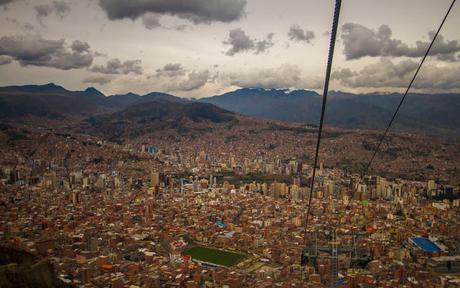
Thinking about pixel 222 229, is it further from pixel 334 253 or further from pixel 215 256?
pixel 334 253

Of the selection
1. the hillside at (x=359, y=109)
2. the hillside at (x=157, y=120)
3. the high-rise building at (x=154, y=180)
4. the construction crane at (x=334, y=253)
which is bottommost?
the high-rise building at (x=154, y=180)

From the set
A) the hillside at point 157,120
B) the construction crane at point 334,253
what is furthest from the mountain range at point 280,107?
the construction crane at point 334,253

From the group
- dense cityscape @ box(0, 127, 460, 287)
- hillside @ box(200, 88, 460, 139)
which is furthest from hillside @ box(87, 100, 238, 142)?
dense cityscape @ box(0, 127, 460, 287)

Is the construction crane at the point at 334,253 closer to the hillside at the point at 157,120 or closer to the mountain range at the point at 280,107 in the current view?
the hillside at the point at 157,120

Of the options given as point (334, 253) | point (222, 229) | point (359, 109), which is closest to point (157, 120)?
point (222, 229)

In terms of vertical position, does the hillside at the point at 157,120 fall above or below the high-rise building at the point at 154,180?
above

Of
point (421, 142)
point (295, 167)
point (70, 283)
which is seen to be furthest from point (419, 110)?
point (70, 283)

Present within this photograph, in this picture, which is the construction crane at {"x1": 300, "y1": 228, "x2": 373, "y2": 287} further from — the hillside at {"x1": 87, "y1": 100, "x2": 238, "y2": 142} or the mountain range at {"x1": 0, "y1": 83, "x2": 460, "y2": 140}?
the mountain range at {"x1": 0, "y1": 83, "x2": 460, "y2": 140}
